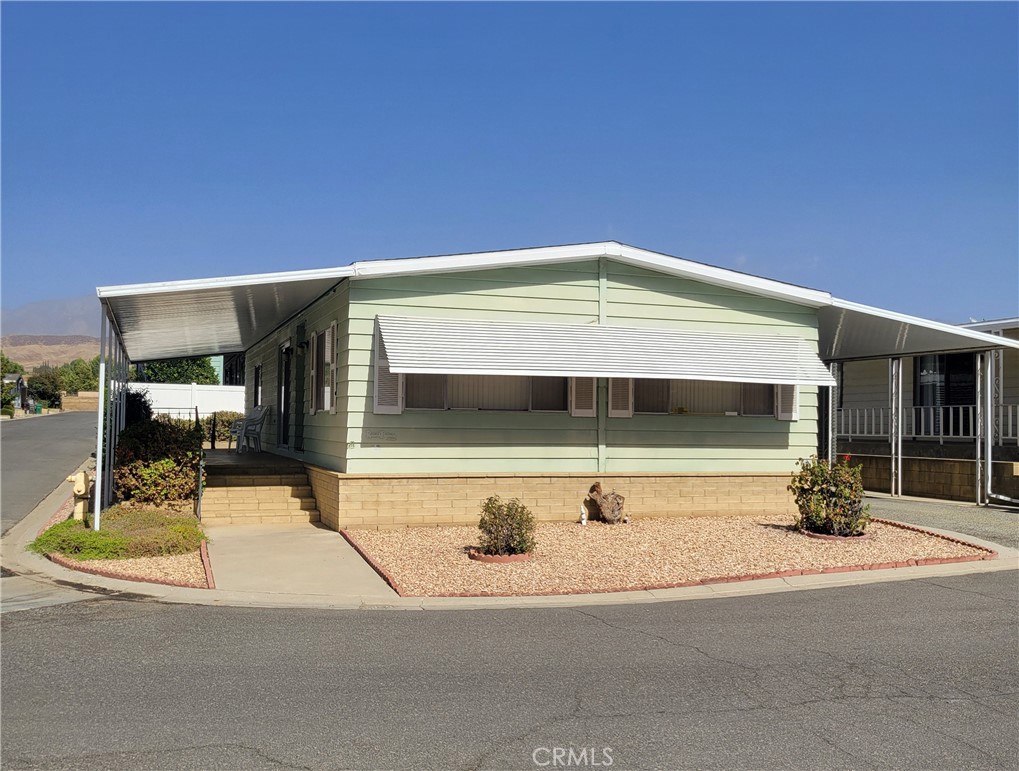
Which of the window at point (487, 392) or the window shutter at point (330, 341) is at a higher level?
the window shutter at point (330, 341)

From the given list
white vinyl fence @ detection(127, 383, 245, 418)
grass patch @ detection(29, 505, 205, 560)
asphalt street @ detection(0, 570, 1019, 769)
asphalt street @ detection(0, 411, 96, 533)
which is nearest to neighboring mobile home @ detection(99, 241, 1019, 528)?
grass patch @ detection(29, 505, 205, 560)

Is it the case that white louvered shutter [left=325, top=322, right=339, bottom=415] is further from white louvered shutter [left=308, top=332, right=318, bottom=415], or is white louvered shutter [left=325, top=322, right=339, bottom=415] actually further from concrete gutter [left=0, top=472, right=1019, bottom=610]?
concrete gutter [left=0, top=472, right=1019, bottom=610]

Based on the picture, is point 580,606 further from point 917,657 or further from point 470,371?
point 470,371

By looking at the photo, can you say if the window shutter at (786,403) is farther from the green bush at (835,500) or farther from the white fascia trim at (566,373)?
the green bush at (835,500)

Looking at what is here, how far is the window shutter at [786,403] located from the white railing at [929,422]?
16.8 ft

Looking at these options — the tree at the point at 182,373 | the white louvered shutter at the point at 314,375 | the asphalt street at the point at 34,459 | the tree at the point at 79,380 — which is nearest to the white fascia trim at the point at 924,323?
the white louvered shutter at the point at 314,375

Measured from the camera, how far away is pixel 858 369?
2167 cm

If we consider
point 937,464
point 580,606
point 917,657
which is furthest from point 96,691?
point 937,464

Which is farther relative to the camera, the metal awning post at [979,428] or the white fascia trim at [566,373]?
the metal awning post at [979,428]

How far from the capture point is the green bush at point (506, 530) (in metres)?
9.71

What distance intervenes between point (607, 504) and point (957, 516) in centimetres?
575

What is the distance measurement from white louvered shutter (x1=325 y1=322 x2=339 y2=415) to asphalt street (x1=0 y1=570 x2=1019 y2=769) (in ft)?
17.9

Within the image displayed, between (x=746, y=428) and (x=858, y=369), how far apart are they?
917 cm

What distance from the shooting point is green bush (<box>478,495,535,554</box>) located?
971cm
